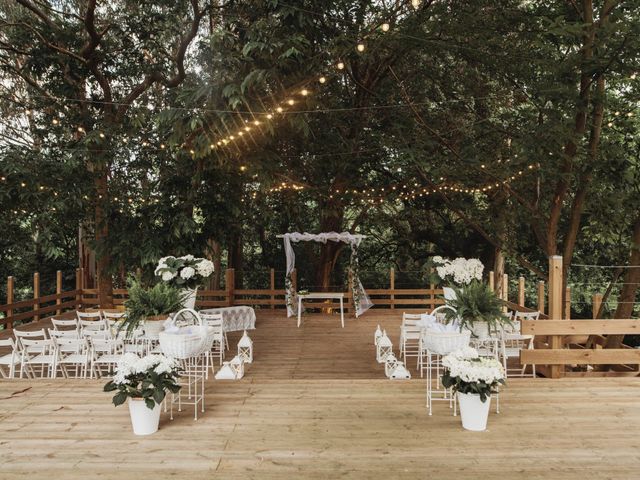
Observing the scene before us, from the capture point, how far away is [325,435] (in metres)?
3.87

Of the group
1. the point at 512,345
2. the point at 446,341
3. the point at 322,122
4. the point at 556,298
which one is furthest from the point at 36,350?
the point at 322,122

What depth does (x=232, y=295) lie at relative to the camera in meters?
Answer: 11.6

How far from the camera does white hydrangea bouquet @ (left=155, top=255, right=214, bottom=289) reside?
7000mm

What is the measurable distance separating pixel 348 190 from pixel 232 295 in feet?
12.9

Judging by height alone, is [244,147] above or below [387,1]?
below

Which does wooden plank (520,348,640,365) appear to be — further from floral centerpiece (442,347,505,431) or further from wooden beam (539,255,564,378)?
floral centerpiece (442,347,505,431)

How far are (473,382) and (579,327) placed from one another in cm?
228

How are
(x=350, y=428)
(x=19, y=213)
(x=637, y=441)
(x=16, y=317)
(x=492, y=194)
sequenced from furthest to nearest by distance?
(x=492, y=194), (x=19, y=213), (x=16, y=317), (x=350, y=428), (x=637, y=441)

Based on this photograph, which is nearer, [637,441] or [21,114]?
[637,441]

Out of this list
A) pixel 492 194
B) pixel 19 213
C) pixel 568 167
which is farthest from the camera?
pixel 492 194

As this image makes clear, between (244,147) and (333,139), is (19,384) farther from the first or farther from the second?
(333,139)

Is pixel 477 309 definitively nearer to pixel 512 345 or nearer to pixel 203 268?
pixel 512 345

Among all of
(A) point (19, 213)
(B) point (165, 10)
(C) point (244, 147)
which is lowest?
(A) point (19, 213)

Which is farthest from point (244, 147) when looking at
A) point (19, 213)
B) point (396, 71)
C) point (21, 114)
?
point (21, 114)
